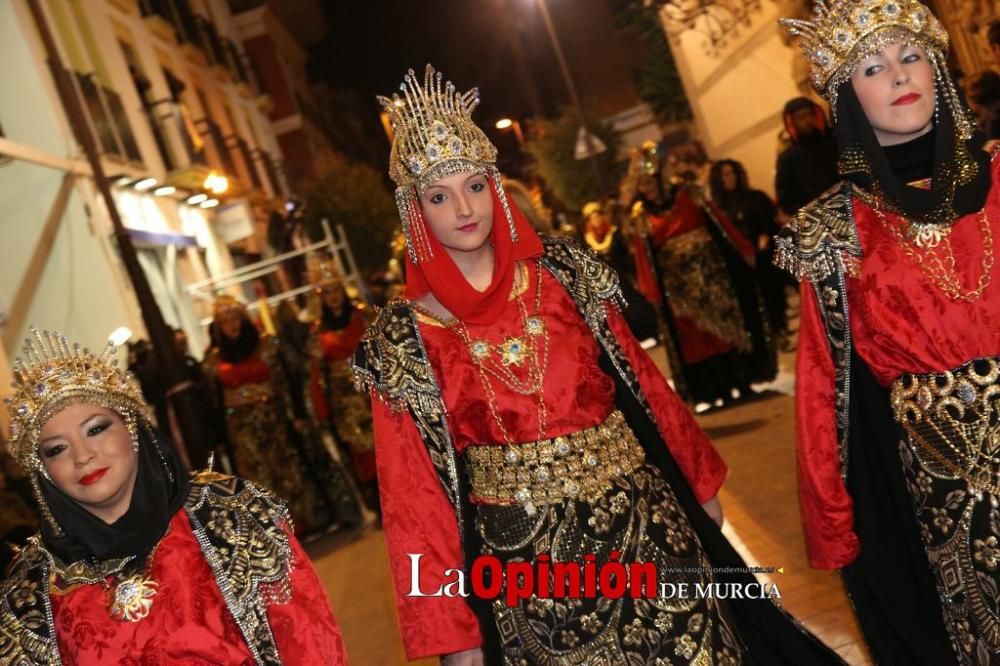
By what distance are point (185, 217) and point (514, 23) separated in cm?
3134

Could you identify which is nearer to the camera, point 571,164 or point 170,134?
point 170,134

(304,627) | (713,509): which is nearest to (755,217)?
(713,509)

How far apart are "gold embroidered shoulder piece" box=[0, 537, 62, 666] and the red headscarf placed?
1.36 meters

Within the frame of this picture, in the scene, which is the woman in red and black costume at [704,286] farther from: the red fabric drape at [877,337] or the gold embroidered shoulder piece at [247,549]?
the gold embroidered shoulder piece at [247,549]

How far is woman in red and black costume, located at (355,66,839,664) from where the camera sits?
133 inches

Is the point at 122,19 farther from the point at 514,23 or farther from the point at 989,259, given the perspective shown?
the point at 514,23

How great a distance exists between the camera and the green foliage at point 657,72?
84.8 feet

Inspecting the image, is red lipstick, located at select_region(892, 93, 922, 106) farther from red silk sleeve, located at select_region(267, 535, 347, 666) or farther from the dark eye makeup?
the dark eye makeup

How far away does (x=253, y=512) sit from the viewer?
3445mm

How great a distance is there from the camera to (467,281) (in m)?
3.71

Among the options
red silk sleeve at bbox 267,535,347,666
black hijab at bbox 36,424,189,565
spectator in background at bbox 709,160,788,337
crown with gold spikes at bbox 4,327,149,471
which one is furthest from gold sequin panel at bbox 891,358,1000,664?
spectator in background at bbox 709,160,788,337

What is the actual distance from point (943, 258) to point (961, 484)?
61 centimetres

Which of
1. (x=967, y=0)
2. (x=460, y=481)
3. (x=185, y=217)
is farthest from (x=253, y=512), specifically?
(x=185, y=217)

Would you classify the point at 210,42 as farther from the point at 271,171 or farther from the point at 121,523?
the point at 121,523
